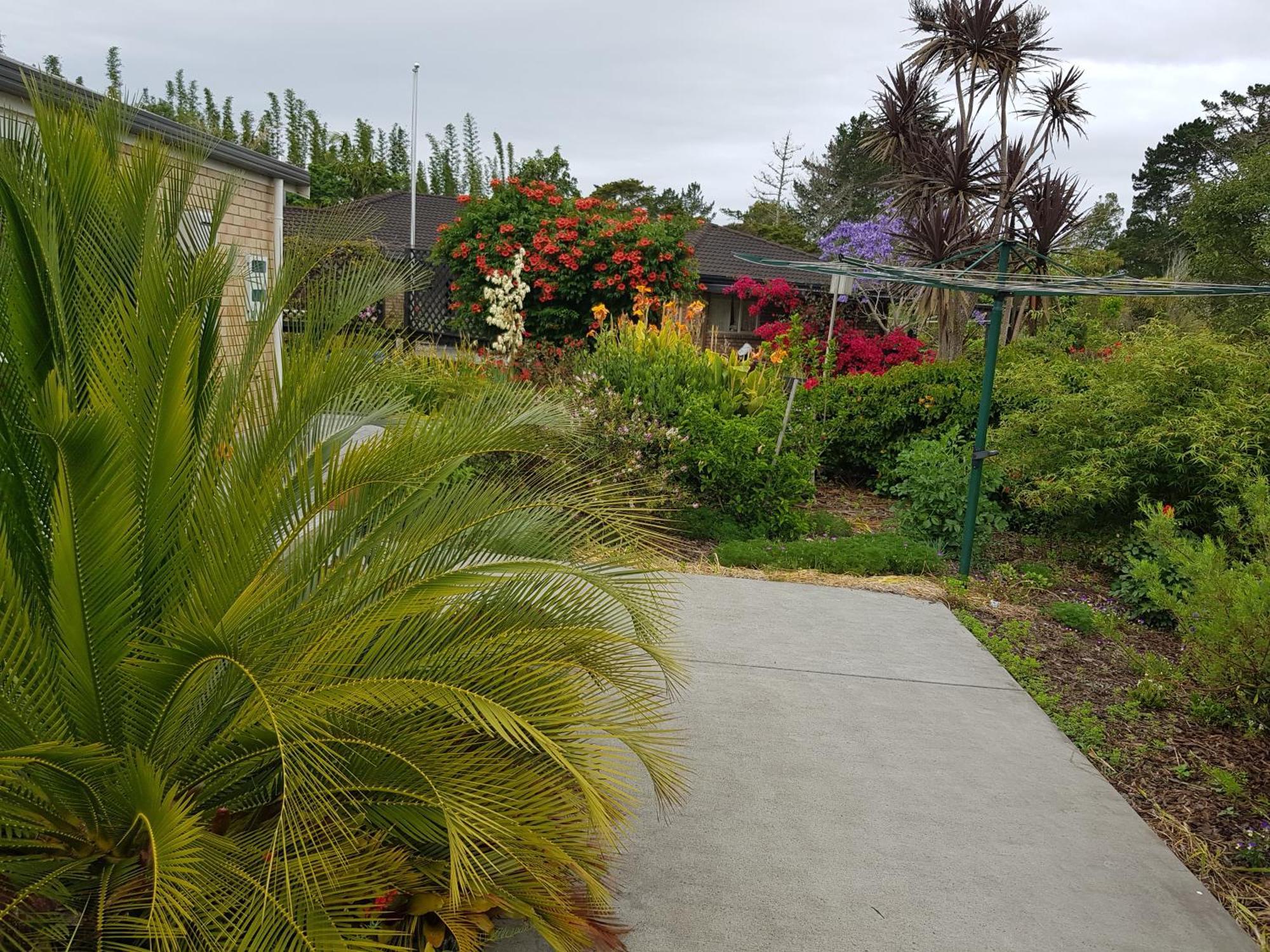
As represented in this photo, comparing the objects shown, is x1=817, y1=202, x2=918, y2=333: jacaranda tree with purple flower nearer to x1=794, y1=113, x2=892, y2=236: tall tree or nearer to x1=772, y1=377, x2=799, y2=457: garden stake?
x1=772, y1=377, x2=799, y2=457: garden stake

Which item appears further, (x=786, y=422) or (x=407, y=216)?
(x=407, y=216)

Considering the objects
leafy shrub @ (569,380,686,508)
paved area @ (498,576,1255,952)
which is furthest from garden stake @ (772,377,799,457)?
paved area @ (498,576,1255,952)

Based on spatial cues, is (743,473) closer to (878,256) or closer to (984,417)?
(984,417)

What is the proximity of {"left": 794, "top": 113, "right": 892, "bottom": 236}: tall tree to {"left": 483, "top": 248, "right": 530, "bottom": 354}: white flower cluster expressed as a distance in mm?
32608

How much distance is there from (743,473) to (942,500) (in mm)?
1603

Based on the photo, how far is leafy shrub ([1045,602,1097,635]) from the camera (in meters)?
5.92

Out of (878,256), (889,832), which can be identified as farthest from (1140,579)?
(878,256)

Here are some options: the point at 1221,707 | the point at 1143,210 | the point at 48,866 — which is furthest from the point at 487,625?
the point at 1143,210

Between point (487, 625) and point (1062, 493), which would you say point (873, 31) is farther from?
point (487, 625)

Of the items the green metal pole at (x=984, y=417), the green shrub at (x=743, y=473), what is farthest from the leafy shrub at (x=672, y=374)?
the green metal pole at (x=984, y=417)

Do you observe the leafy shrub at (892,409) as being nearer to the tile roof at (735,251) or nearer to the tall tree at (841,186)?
the tile roof at (735,251)

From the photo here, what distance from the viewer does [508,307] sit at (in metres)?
11.3

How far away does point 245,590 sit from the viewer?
6.66ft

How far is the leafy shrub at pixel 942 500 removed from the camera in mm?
7324
